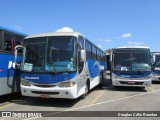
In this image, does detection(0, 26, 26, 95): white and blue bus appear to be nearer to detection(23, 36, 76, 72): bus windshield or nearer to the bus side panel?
the bus side panel

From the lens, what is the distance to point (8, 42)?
492 inches

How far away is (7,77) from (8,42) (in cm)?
154

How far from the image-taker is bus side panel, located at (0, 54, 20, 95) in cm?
1169

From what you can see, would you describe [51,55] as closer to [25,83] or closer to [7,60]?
[25,83]

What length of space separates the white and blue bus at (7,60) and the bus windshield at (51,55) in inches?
35.1

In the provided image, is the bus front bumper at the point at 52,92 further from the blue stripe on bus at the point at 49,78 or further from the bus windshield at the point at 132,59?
the bus windshield at the point at 132,59

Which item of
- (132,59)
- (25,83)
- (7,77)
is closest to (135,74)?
(132,59)

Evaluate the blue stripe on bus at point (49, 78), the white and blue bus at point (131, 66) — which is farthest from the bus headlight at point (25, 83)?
the white and blue bus at point (131, 66)

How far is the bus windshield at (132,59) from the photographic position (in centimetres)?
1755

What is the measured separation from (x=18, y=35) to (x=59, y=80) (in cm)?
381

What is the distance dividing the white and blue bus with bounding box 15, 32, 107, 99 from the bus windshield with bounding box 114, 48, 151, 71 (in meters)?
6.33

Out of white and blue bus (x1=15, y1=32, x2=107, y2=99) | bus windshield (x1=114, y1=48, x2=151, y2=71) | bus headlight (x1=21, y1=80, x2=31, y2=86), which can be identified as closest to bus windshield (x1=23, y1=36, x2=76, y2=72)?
white and blue bus (x1=15, y1=32, x2=107, y2=99)

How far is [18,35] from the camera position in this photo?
1370cm

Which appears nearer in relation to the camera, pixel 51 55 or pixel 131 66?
pixel 51 55
